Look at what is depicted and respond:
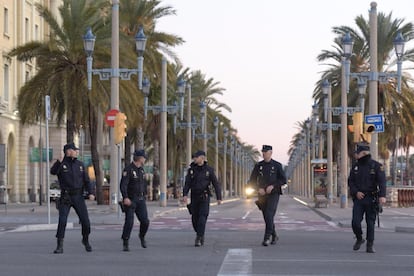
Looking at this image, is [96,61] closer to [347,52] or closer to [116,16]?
[116,16]

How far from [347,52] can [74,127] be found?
51.7 feet

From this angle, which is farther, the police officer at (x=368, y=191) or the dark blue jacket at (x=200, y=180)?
the dark blue jacket at (x=200, y=180)

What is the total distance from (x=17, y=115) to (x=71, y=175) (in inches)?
1780

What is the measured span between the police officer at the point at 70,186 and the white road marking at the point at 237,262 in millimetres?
2546

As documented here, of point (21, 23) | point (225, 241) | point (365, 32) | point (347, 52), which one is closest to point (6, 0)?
point (21, 23)

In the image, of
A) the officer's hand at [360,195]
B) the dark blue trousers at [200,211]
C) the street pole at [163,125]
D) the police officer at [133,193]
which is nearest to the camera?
the officer's hand at [360,195]

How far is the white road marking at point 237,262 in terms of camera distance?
12461 mm

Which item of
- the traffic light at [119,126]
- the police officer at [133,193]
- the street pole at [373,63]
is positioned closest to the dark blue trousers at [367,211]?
the police officer at [133,193]

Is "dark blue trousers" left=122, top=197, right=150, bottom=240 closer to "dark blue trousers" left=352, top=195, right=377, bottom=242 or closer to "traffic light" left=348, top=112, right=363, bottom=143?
"dark blue trousers" left=352, top=195, right=377, bottom=242

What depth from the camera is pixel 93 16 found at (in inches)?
1704

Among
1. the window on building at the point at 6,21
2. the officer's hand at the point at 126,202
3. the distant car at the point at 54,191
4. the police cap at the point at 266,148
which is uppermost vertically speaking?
the window on building at the point at 6,21

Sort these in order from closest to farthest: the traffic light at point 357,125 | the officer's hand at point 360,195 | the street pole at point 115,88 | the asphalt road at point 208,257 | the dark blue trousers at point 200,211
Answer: the asphalt road at point 208,257 → the officer's hand at point 360,195 → the dark blue trousers at point 200,211 → the traffic light at point 357,125 → the street pole at point 115,88

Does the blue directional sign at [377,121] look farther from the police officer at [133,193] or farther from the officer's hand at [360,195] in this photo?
the police officer at [133,193]

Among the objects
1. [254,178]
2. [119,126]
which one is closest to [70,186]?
[254,178]
